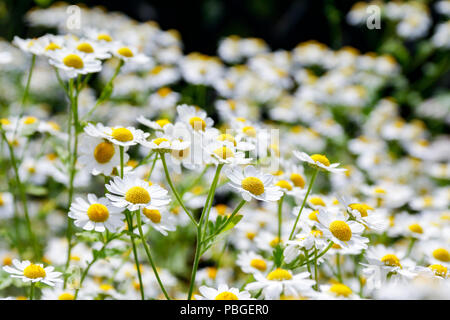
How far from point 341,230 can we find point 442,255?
0.37m

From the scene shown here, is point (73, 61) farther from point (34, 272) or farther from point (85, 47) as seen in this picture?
point (34, 272)

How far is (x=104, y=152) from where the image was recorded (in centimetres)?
93

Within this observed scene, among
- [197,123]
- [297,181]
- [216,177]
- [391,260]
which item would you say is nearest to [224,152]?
[216,177]

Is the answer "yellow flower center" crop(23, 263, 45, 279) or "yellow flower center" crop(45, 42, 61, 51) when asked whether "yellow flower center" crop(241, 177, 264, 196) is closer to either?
"yellow flower center" crop(23, 263, 45, 279)

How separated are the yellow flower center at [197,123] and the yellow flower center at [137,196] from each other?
23 cm

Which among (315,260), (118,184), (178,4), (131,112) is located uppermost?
(178,4)

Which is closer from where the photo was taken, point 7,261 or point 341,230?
point 341,230

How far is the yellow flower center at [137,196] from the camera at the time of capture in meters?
0.83

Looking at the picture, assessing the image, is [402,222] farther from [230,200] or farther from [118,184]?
[230,200]

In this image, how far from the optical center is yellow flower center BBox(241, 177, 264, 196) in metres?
0.89
